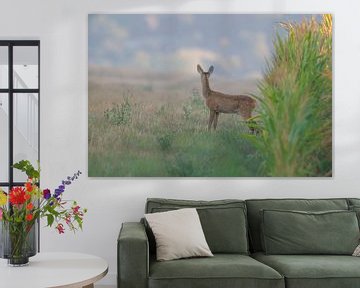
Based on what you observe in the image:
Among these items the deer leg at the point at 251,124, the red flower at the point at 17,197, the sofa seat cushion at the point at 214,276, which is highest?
the deer leg at the point at 251,124

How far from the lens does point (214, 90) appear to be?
194 inches

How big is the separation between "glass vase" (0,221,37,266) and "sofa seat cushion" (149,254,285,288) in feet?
2.63

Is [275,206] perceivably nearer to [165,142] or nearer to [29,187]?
[165,142]

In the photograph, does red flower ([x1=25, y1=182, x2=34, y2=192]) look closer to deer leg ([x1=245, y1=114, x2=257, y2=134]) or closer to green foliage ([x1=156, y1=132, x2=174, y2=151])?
green foliage ([x1=156, y1=132, x2=174, y2=151])

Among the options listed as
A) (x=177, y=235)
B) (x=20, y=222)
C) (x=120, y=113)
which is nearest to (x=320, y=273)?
(x=177, y=235)

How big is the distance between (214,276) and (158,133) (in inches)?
59.2

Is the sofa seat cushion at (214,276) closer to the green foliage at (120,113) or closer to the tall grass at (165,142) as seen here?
the tall grass at (165,142)

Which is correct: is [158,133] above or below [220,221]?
above

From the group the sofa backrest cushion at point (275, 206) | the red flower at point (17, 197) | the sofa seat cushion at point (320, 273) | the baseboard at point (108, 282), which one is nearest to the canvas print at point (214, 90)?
the sofa backrest cushion at point (275, 206)

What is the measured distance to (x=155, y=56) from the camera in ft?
16.2

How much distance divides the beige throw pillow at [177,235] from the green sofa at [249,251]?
86 mm

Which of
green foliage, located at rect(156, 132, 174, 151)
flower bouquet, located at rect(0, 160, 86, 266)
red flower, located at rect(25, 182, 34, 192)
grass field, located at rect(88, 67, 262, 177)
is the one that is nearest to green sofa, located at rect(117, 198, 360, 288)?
grass field, located at rect(88, 67, 262, 177)

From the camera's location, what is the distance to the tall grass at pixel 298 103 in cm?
494

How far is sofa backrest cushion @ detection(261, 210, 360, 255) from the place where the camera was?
4.39m
